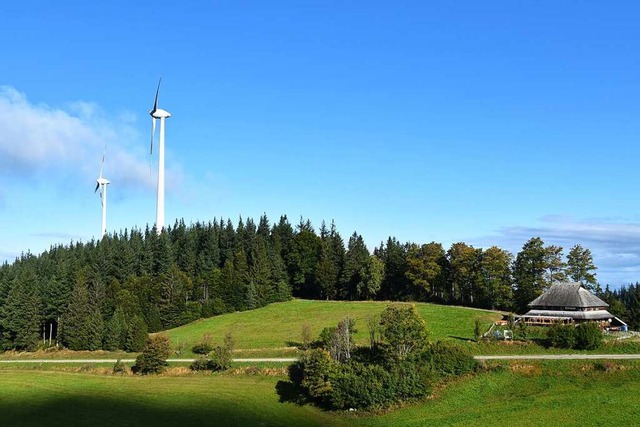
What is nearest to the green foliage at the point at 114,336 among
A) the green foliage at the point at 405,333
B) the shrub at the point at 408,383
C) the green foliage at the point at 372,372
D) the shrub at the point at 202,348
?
the shrub at the point at 202,348

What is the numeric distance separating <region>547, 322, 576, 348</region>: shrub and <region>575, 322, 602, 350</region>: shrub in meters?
0.55

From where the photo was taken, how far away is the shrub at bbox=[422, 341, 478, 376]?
6069 centimetres

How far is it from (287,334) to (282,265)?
4864 cm

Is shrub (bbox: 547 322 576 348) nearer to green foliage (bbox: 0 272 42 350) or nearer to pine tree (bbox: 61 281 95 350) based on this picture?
pine tree (bbox: 61 281 95 350)

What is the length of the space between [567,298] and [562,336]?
16.4 m

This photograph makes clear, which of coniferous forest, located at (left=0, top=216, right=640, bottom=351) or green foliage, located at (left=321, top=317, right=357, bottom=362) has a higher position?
coniferous forest, located at (left=0, top=216, right=640, bottom=351)

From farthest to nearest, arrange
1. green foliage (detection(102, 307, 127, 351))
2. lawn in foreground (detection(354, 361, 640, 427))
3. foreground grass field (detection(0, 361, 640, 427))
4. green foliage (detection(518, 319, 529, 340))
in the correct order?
green foliage (detection(102, 307, 127, 351)), green foliage (detection(518, 319, 529, 340)), foreground grass field (detection(0, 361, 640, 427)), lawn in foreground (detection(354, 361, 640, 427))

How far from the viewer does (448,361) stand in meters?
61.1

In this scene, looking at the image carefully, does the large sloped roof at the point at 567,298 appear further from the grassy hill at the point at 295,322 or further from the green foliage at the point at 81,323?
the green foliage at the point at 81,323

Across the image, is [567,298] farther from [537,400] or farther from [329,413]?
[329,413]

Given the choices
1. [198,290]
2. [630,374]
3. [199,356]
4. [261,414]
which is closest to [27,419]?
[261,414]

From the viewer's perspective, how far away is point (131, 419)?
52750 mm

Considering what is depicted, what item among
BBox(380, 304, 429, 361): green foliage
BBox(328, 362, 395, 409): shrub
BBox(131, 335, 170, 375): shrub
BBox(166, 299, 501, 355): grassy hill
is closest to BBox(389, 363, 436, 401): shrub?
BBox(328, 362, 395, 409): shrub

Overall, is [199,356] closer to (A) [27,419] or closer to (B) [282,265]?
(A) [27,419]
